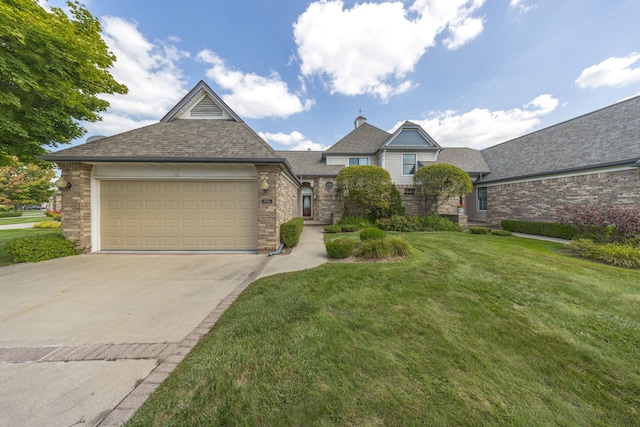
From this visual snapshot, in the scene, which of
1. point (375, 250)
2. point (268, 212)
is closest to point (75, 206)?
Answer: point (268, 212)

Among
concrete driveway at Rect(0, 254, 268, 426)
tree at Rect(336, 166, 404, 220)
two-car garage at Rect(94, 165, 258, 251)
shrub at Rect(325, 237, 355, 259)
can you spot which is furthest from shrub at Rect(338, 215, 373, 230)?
concrete driveway at Rect(0, 254, 268, 426)

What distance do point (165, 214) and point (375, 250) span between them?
690 cm

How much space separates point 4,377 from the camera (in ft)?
6.89

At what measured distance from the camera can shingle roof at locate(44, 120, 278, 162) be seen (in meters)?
6.66

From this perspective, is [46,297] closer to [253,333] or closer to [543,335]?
[253,333]

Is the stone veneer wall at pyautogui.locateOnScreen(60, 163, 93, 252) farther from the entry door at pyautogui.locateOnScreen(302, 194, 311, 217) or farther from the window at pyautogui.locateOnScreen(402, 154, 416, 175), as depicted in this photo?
the window at pyautogui.locateOnScreen(402, 154, 416, 175)

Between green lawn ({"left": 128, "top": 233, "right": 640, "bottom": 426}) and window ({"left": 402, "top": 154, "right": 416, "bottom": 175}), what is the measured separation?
12.6m

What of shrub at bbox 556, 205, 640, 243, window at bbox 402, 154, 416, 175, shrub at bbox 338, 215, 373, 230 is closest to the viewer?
shrub at bbox 556, 205, 640, 243

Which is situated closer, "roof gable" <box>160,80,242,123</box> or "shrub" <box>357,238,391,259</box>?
"shrub" <box>357,238,391,259</box>

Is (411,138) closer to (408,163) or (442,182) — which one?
(408,163)

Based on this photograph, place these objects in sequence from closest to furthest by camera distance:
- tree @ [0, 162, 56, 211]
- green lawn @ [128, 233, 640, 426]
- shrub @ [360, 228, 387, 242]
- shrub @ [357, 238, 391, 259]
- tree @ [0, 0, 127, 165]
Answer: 1. green lawn @ [128, 233, 640, 426]
2. tree @ [0, 0, 127, 165]
3. shrub @ [357, 238, 391, 259]
4. shrub @ [360, 228, 387, 242]
5. tree @ [0, 162, 56, 211]

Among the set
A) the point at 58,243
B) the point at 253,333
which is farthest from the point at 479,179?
the point at 58,243

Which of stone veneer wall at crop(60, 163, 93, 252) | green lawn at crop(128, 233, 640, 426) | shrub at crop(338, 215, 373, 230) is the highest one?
stone veneer wall at crop(60, 163, 93, 252)

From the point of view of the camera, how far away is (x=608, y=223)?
7.89 m
